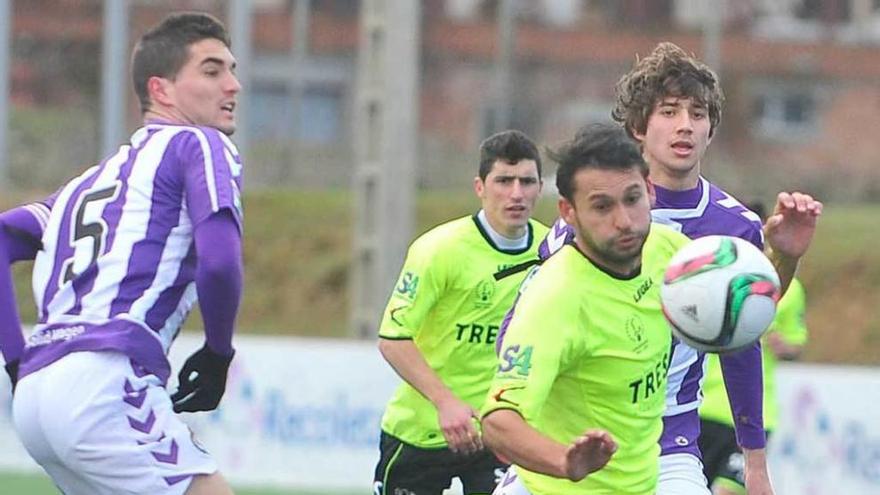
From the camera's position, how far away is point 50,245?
5.50m

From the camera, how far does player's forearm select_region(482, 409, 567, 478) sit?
486 cm

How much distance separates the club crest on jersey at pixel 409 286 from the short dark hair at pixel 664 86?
155cm

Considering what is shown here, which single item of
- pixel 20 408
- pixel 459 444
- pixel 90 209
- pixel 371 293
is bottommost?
pixel 371 293

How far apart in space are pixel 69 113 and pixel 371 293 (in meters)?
15.1

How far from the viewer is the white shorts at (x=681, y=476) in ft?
19.6

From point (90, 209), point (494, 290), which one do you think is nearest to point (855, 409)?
point (494, 290)

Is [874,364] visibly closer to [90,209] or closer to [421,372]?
[421,372]

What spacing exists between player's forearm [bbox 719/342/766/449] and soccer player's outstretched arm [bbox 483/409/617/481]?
1.49 m

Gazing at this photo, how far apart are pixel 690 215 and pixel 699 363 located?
1.59 feet

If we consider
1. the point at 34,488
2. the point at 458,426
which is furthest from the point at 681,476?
the point at 34,488

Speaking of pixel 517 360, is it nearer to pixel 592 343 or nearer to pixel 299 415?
pixel 592 343

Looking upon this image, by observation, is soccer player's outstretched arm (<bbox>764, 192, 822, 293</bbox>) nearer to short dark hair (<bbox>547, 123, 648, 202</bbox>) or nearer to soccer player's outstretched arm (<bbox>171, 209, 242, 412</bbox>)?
short dark hair (<bbox>547, 123, 648, 202</bbox>)

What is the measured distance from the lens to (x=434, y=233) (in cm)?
777

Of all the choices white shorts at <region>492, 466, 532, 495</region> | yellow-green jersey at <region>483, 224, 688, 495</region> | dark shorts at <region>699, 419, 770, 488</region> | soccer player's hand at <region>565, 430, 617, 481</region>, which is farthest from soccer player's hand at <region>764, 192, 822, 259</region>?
dark shorts at <region>699, 419, 770, 488</region>
